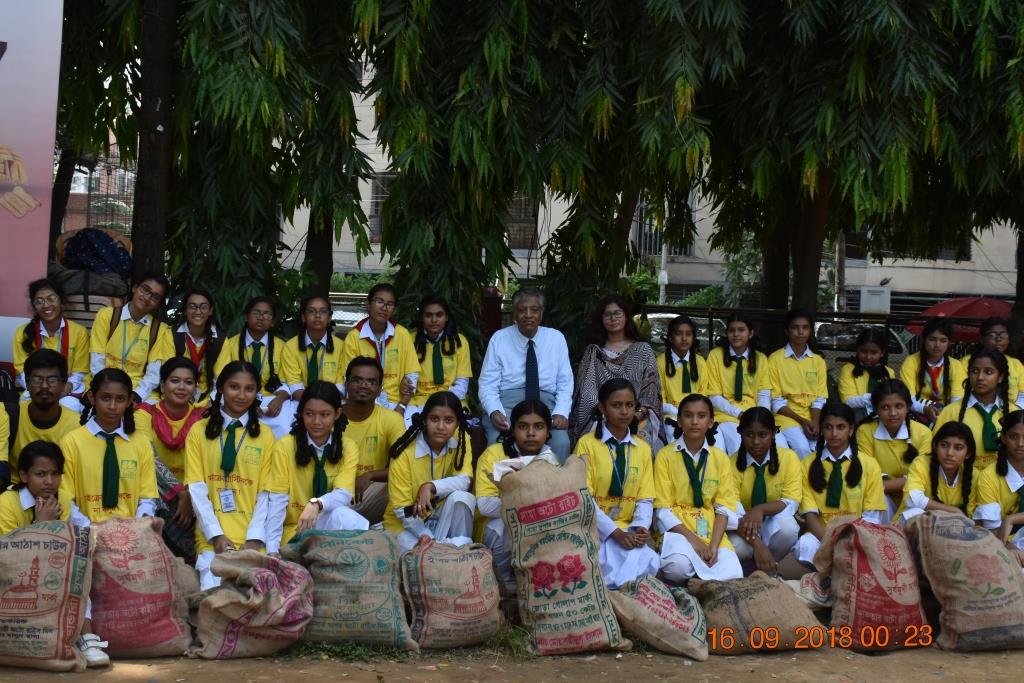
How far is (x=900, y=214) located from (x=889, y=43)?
3944 millimetres

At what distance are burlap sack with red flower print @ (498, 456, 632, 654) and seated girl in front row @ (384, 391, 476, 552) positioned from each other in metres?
0.57

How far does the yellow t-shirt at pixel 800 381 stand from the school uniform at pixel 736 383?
11cm

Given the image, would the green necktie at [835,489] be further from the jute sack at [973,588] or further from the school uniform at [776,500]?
the jute sack at [973,588]

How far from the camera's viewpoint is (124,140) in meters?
8.80

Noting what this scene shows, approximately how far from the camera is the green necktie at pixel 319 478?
5.87 metres

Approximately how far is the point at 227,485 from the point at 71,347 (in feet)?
6.42

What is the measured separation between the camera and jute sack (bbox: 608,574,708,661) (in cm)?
540

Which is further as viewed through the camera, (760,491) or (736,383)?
(736,383)

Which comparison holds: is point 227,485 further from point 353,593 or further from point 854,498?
point 854,498

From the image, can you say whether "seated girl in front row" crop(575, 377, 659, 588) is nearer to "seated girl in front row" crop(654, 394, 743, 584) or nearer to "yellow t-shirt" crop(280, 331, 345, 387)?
"seated girl in front row" crop(654, 394, 743, 584)

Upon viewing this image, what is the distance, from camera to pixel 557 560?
5.40 m

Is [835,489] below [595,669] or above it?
above
